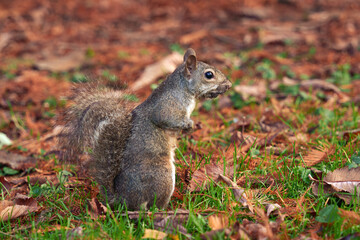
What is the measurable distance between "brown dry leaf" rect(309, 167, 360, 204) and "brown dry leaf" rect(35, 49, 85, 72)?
17.3 feet

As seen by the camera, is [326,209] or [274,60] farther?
[274,60]

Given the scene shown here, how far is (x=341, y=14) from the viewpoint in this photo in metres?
8.49

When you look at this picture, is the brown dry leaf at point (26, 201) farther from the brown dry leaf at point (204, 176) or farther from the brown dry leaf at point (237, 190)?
the brown dry leaf at point (237, 190)

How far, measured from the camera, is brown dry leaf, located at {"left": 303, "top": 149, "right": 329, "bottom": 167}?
339 centimetres

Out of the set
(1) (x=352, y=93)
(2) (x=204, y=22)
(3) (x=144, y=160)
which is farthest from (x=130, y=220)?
(2) (x=204, y=22)

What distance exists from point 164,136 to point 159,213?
0.55m

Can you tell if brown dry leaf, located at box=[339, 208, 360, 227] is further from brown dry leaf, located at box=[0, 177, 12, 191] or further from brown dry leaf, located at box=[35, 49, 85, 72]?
brown dry leaf, located at box=[35, 49, 85, 72]

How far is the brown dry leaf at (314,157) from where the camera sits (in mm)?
3387

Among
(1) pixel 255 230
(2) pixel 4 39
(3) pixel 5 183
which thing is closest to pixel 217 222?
(1) pixel 255 230

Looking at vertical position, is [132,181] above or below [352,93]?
above

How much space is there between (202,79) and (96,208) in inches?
47.5

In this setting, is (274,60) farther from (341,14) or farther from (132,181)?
(132,181)

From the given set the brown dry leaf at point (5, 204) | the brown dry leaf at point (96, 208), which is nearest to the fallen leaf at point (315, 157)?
the brown dry leaf at point (96, 208)

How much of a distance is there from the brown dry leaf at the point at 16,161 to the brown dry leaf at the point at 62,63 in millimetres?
3122
